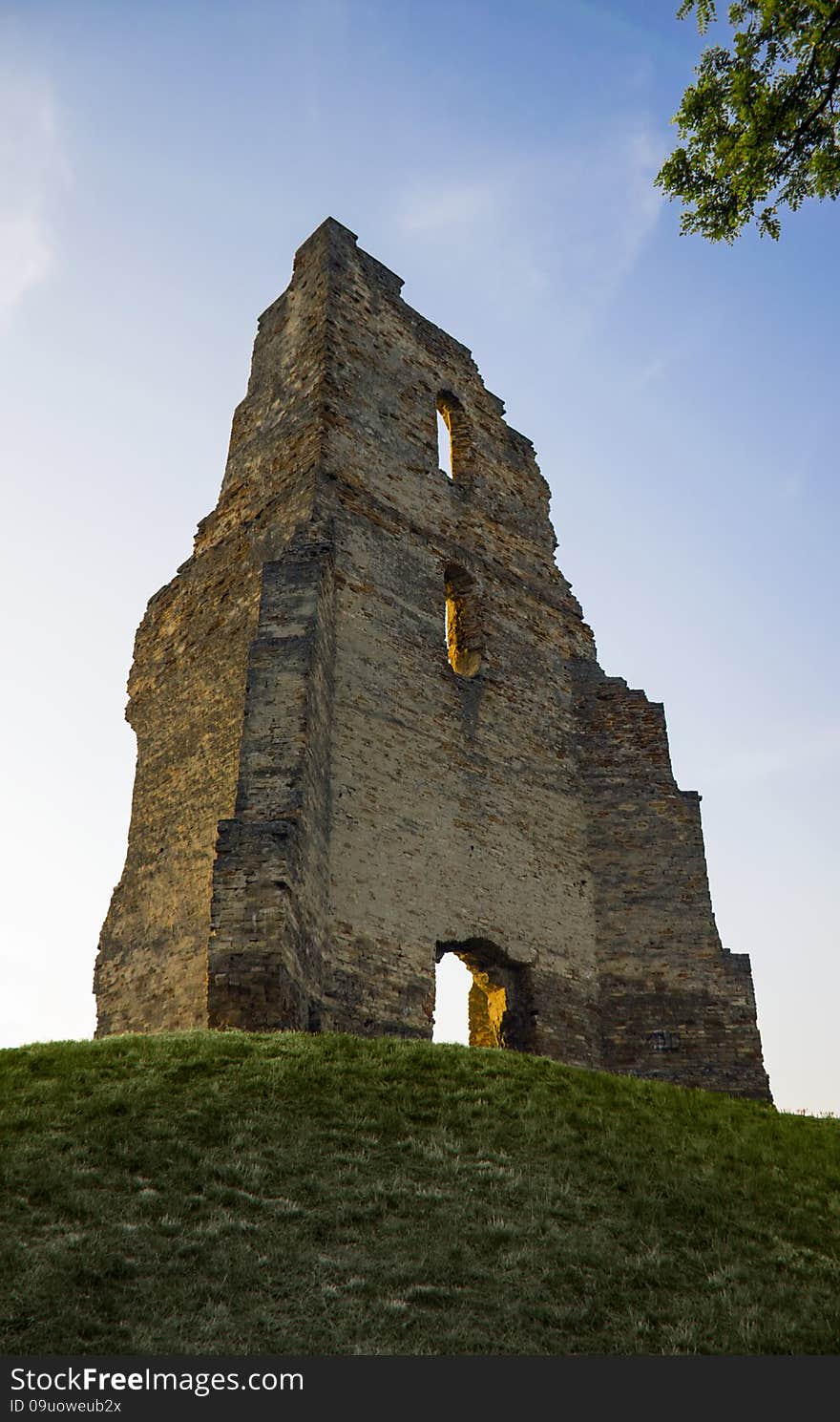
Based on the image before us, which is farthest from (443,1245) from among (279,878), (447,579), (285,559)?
(447,579)

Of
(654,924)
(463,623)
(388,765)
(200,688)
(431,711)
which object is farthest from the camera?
(463,623)

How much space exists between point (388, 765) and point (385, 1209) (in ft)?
24.8

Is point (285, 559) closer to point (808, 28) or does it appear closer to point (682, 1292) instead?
point (808, 28)

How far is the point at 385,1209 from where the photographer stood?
21.0 feet

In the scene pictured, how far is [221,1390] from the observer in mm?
4480

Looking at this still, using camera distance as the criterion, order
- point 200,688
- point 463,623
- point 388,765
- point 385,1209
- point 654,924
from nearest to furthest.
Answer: point 385,1209 → point 388,765 → point 200,688 → point 654,924 → point 463,623

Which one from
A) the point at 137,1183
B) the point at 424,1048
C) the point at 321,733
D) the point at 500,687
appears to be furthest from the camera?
the point at 500,687

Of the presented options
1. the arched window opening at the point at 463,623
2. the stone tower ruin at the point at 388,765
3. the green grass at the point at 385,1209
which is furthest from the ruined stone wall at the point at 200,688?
the green grass at the point at 385,1209

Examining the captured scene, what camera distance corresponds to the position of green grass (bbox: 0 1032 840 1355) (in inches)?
202

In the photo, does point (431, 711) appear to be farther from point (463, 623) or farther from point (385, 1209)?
point (385, 1209)

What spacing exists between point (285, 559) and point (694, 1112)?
779cm

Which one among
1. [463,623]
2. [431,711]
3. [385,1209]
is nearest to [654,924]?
[431,711]

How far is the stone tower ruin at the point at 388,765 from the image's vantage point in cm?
1192

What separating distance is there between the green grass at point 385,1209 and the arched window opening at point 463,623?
7669mm
